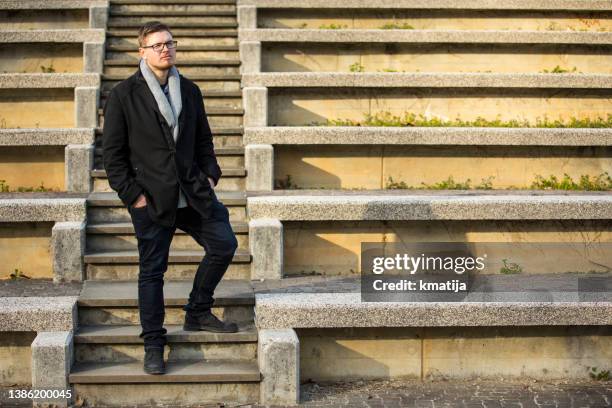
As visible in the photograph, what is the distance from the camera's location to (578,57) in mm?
10203

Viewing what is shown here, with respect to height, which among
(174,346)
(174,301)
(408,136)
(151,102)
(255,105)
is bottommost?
(174,346)

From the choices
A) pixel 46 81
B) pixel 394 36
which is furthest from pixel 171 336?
pixel 394 36

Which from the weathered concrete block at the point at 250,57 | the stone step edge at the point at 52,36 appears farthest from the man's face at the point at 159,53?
the stone step edge at the point at 52,36

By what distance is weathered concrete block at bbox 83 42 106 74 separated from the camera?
952 centimetres

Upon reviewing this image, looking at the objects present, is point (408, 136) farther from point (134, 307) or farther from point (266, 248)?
point (134, 307)

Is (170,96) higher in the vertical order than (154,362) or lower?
higher

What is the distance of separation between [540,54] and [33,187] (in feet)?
18.2

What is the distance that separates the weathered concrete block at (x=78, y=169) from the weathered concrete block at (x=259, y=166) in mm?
1355

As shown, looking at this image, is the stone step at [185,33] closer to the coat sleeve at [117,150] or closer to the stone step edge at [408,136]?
the stone step edge at [408,136]

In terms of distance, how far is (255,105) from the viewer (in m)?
8.84

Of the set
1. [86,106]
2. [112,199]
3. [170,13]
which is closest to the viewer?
[112,199]

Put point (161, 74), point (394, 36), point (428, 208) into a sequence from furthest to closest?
1. point (394, 36)
2. point (428, 208)
3. point (161, 74)

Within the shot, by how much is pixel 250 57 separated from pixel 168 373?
4.69 metres

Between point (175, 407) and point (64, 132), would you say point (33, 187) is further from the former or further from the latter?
point (175, 407)
